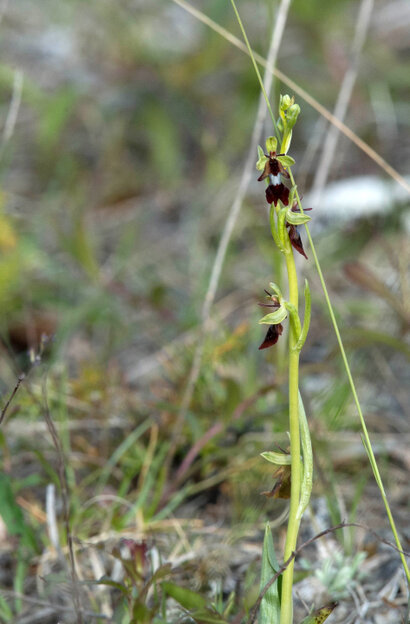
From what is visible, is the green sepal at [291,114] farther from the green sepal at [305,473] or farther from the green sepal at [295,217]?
the green sepal at [305,473]

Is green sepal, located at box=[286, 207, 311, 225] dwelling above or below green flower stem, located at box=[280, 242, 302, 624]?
above

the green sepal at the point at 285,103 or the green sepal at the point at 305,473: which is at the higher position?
the green sepal at the point at 285,103

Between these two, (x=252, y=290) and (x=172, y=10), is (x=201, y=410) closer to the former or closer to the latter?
(x=252, y=290)

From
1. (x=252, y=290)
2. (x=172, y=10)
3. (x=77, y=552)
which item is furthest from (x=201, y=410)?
(x=172, y=10)

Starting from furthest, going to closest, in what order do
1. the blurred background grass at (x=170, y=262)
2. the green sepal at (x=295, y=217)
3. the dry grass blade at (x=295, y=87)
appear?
the blurred background grass at (x=170, y=262), the dry grass blade at (x=295, y=87), the green sepal at (x=295, y=217)

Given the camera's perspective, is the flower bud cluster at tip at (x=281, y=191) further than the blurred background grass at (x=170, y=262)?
No

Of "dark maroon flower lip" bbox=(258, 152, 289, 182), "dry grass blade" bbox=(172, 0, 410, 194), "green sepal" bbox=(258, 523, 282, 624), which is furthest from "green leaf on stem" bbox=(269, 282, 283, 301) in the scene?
"dry grass blade" bbox=(172, 0, 410, 194)

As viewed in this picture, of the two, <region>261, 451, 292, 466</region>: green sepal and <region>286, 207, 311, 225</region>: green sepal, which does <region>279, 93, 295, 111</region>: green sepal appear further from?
<region>261, 451, 292, 466</region>: green sepal

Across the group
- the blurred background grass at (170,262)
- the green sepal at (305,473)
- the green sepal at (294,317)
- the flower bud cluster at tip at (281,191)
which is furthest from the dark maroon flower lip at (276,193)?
the blurred background grass at (170,262)
